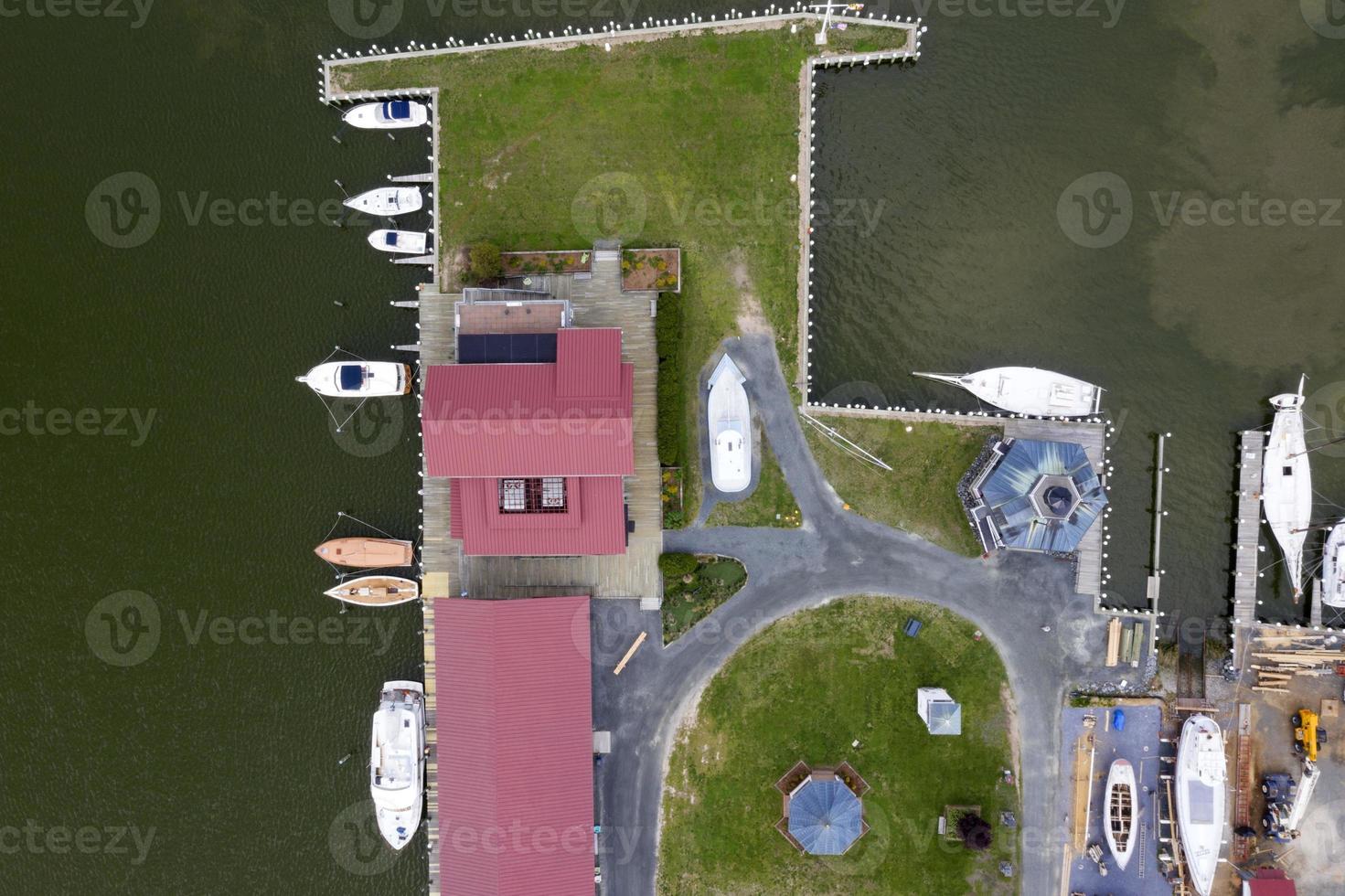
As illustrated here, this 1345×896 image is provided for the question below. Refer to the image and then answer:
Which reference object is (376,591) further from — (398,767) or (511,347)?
(511,347)

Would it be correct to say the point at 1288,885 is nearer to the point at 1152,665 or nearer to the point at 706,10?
the point at 1152,665

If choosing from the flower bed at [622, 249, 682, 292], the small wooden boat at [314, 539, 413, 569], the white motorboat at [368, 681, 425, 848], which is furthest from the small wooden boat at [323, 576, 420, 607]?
the flower bed at [622, 249, 682, 292]

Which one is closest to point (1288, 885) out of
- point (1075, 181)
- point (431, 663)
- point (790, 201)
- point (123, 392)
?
point (1075, 181)

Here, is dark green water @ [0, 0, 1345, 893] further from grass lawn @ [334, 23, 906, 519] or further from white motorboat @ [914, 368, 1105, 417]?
grass lawn @ [334, 23, 906, 519]

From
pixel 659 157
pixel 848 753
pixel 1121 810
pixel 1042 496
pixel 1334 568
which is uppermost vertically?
pixel 659 157

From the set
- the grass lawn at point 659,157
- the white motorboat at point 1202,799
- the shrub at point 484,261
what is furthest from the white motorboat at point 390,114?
the white motorboat at point 1202,799

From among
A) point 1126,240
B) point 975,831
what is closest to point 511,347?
point 1126,240
